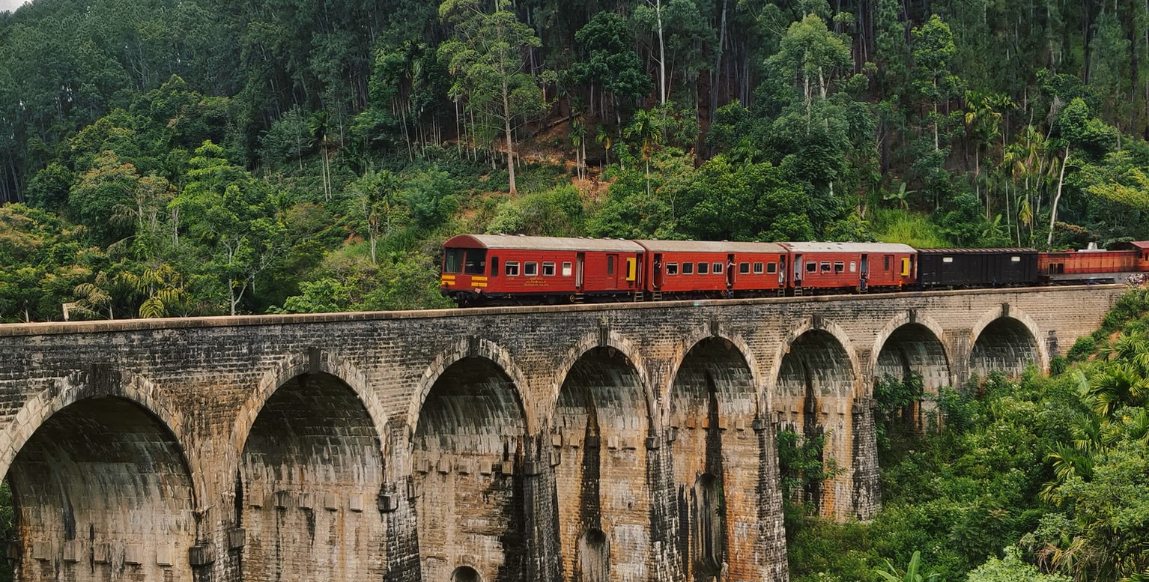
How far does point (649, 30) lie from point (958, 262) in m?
32.9

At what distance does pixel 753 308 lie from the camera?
36875 mm

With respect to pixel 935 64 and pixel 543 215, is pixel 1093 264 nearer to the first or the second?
pixel 935 64

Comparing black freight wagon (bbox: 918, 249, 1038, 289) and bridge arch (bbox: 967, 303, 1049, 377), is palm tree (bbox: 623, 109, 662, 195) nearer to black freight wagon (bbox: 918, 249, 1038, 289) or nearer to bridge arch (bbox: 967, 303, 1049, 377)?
black freight wagon (bbox: 918, 249, 1038, 289)

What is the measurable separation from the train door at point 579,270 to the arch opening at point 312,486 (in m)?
11.8

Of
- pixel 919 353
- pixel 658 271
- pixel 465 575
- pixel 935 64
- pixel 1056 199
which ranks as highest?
pixel 935 64

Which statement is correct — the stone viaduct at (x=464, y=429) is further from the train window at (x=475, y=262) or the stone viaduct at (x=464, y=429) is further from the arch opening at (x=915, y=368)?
the train window at (x=475, y=262)

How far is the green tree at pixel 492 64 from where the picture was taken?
70.6 m

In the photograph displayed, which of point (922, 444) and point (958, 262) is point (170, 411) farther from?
point (958, 262)

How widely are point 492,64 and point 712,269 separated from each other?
35.9 m

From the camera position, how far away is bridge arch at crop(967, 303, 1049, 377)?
4712cm

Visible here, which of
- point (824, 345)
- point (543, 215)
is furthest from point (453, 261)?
point (543, 215)

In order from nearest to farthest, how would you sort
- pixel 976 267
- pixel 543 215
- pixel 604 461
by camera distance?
Result: pixel 604 461
pixel 976 267
pixel 543 215

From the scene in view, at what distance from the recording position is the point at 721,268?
131 ft

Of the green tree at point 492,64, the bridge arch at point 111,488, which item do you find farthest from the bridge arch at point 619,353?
the green tree at point 492,64
